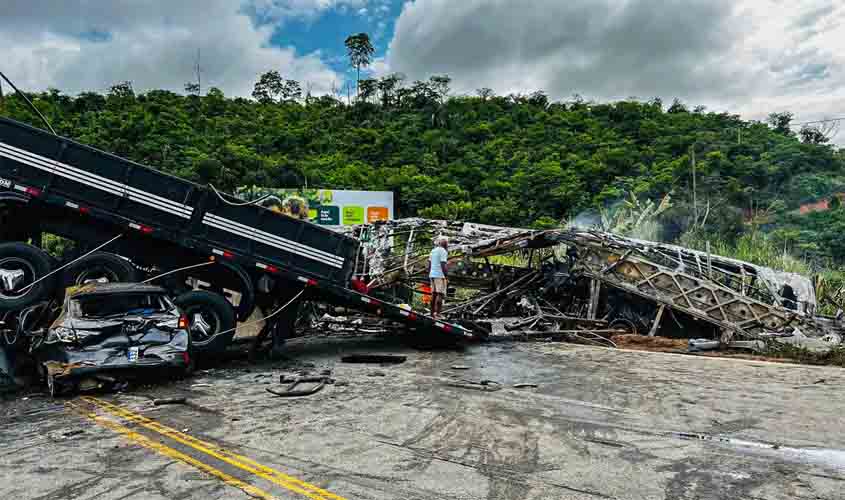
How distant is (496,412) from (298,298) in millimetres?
5332

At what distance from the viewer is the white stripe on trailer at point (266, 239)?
9672 millimetres

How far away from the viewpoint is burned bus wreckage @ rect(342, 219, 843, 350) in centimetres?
1180

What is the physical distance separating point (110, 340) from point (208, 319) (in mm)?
2284

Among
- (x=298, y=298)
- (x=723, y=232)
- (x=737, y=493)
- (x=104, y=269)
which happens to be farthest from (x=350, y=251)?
(x=723, y=232)

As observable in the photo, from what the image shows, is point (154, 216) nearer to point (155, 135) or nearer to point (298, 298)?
point (298, 298)

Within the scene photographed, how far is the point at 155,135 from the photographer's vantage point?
45438mm

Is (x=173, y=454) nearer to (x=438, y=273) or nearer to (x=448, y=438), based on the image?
(x=448, y=438)

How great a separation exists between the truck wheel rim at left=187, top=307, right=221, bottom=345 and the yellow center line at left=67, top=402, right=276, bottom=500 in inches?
106

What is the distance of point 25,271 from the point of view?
862cm

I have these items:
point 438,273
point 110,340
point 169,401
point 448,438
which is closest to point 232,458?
point 448,438

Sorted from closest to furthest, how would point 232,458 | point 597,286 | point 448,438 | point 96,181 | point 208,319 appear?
point 232,458
point 448,438
point 96,181
point 208,319
point 597,286

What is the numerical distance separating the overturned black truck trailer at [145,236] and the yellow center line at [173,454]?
3.24m

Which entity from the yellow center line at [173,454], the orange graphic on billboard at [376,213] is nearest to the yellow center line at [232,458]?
the yellow center line at [173,454]

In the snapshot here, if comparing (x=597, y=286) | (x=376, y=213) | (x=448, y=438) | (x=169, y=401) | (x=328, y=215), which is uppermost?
(x=376, y=213)
